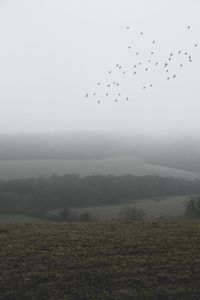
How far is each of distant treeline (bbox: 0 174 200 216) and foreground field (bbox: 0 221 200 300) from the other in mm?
43889

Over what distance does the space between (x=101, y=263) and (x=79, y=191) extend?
68.3 meters

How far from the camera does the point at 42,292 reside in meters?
16.9

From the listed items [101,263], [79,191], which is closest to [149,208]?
[79,191]

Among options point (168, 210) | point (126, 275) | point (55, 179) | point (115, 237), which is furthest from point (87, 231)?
point (55, 179)

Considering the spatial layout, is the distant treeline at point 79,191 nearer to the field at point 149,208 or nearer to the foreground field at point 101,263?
the field at point 149,208

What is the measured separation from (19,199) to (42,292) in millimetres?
59794

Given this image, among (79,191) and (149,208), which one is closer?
(149,208)

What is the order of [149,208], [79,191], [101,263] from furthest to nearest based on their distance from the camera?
[79,191]
[149,208]
[101,263]

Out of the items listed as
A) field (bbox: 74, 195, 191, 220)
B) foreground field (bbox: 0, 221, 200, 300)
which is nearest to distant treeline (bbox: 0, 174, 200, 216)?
field (bbox: 74, 195, 191, 220)

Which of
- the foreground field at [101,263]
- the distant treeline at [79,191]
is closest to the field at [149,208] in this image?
the distant treeline at [79,191]

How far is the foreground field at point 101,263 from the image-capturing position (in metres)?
16.8

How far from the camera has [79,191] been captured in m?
87.4

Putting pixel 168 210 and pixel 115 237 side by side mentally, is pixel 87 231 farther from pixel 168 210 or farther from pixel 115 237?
pixel 168 210

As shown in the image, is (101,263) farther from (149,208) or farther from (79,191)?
(79,191)
